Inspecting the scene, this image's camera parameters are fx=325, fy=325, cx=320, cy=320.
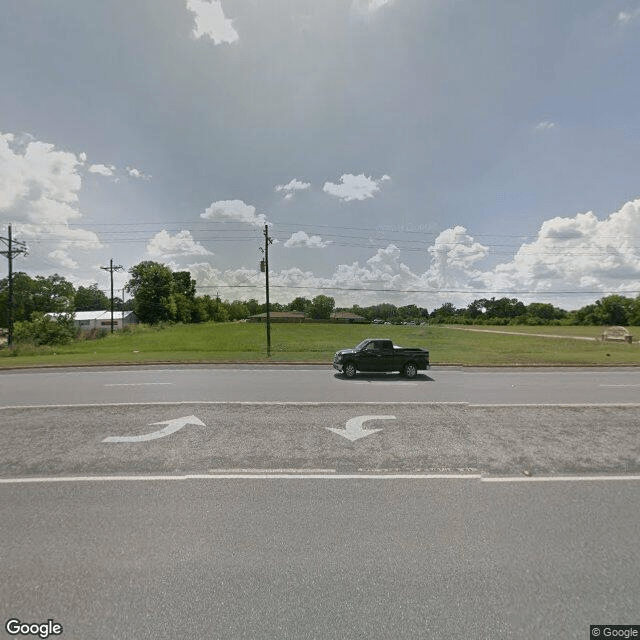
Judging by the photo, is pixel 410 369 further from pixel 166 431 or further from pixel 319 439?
pixel 166 431

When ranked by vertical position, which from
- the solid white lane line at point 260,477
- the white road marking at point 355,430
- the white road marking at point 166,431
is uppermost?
the white road marking at point 166,431

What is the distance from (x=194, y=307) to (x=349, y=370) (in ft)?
268

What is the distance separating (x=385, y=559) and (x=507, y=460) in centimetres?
316

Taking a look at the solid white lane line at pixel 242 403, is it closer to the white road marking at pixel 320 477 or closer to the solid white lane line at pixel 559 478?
the white road marking at pixel 320 477

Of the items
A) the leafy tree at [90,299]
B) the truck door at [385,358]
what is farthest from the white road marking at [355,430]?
the leafy tree at [90,299]

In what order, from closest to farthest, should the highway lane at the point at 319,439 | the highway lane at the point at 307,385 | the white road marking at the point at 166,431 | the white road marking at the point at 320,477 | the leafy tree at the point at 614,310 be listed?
the white road marking at the point at 320,477 → the highway lane at the point at 319,439 → the white road marking at the point at 166,431 → the highway lane at the point at 307,385 → the leafy tree at the point at 614,310

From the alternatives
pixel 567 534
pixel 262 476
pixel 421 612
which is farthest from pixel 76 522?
pixel 567 534

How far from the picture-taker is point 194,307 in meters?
87.0

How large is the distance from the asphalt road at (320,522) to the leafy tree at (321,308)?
13530 centimetres

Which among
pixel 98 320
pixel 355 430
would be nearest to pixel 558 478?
pixel 355 430

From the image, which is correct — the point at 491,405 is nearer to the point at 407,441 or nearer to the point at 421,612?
the point at 407,441

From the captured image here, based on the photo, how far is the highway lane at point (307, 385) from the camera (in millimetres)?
9312

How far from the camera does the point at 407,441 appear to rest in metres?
5.83

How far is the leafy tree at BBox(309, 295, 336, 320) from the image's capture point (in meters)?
143
